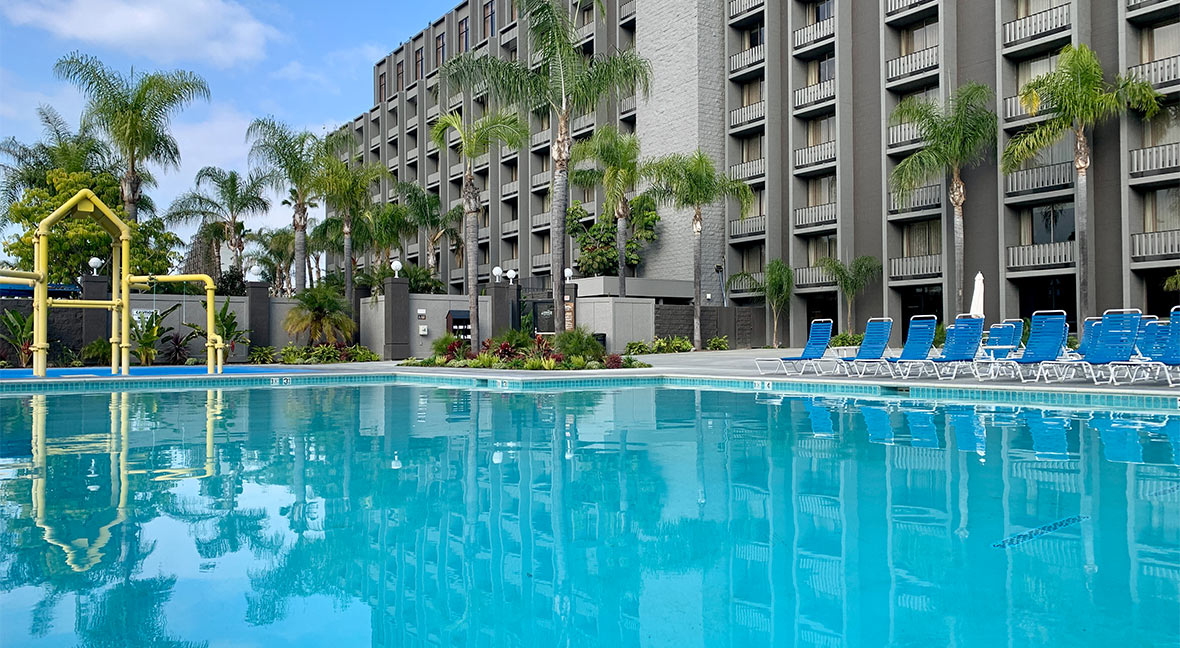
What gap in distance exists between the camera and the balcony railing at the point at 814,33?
106 ft

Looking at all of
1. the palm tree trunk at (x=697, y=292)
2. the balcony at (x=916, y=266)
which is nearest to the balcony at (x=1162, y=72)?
the balcony at (x=916, y=266)

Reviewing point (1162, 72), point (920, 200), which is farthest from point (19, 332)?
point (1162, 72)

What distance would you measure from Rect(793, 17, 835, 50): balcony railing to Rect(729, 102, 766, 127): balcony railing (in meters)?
2.79

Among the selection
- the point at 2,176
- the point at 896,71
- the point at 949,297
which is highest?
the point at 896,71

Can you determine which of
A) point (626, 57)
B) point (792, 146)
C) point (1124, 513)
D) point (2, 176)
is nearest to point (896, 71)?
point (792, 146)

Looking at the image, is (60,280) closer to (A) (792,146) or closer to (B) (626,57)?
(B) (626,57)

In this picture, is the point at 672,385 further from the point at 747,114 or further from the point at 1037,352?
the point at 747,114

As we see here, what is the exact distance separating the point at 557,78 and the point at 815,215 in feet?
49.4

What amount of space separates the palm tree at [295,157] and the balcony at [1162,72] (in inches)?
1053

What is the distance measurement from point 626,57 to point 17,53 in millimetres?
17721

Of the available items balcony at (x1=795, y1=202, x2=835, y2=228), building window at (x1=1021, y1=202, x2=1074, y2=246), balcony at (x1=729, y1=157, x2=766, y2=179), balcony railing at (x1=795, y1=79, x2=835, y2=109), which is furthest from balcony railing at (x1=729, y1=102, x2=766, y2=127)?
building window at (x1=1021, y1=202, x2=1074, y2=246)

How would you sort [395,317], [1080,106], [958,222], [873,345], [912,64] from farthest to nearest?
1. [912,64]
2. [395,317]
3. [958,222]
4. [1080,106]
5. [873,345]

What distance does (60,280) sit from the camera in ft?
95.5

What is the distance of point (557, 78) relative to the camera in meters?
21.7
